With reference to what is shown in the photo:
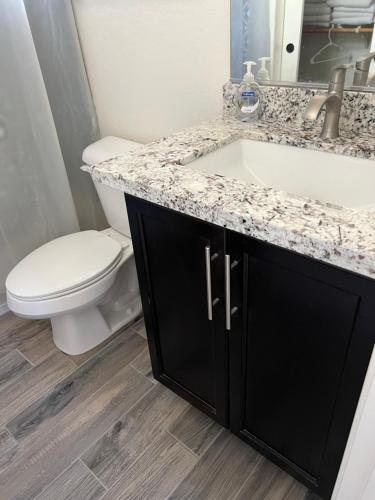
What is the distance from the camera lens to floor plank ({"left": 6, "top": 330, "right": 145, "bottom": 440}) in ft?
4.53

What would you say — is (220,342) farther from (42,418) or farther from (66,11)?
(66,11)

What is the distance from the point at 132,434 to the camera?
4.34ft

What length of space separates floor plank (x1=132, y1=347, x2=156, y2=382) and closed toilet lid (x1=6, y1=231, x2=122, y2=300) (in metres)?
0.42

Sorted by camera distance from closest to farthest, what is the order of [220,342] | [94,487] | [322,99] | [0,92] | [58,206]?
[322,99] → [220,342] → [94,487] → [0,92] → [58,206]

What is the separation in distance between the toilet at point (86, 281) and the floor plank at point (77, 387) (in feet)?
0.27

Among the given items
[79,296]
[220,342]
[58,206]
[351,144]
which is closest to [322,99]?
[351,144]

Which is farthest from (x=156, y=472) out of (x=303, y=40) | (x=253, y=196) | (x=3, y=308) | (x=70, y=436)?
(x=303, y=40)

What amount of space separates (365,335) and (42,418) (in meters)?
1.21

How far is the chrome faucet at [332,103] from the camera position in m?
0.86

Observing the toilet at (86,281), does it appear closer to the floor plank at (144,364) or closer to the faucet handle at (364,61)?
the floor plank at (144,364)

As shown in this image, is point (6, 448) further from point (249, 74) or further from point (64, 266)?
point (249, 74)

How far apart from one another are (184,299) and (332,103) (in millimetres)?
636

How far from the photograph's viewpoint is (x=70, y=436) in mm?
1331

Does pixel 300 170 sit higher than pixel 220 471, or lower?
higher
